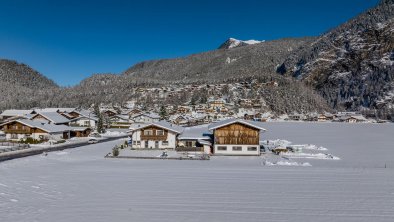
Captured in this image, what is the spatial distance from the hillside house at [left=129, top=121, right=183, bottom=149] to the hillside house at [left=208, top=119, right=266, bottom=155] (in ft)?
22.8

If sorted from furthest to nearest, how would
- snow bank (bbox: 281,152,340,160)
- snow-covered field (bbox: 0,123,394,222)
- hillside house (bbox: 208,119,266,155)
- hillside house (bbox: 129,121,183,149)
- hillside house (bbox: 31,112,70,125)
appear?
hillside house (bbox: 31,112,70,125) < hillside house (bbox: 129,121,183,149) < hillside house (bbox: 208,119,266,155) < snow bank (bbox: 281,152,340,160) < snow-covered field (bbox: 0,123,394,222)

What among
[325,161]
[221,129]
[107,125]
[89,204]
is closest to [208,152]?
[221,129]

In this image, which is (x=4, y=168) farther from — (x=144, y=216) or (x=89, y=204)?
(x=144, y=216)

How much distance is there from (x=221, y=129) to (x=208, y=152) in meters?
3.44

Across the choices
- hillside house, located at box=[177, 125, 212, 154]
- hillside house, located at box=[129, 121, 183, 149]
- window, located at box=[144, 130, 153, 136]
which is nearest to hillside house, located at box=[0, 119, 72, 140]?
hillside house, located at box=[129, 121, 183, 149]

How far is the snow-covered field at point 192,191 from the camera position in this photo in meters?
17.2

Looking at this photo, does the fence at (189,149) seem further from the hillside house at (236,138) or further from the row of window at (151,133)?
the row of window at (151,133)

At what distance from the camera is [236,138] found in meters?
43.3

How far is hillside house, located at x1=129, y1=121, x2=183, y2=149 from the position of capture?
47.9 metres

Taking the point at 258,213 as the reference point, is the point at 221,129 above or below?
above

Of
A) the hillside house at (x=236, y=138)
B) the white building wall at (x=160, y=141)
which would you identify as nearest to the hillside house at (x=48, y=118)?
the white building wall at (x=160, y=141)

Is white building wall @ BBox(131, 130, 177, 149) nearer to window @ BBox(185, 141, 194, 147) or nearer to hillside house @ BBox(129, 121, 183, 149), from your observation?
hillside house @ BBox(129, 121, 183, 149)

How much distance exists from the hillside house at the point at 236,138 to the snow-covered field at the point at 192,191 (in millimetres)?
7277

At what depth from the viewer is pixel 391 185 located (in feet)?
80.9
